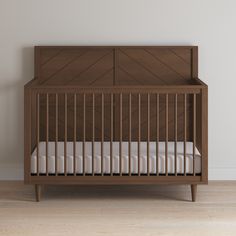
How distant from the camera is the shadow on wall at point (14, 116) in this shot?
193 inches

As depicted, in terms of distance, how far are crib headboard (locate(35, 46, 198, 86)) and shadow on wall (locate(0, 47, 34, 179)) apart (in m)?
0.14

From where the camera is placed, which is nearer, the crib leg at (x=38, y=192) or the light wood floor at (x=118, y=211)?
the light wood floor at (x=118, y=211)

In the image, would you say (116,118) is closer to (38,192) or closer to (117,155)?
(117,155)

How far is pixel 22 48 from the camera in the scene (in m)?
4.89

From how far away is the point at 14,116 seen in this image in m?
4.95

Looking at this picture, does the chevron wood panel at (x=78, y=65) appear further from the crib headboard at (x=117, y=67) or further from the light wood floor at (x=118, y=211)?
the light wood floor at (x=118, y=211)

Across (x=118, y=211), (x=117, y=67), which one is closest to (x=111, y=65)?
(x=117, y=67)

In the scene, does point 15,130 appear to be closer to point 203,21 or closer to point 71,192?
point 71,192

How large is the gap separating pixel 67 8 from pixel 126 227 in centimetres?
193

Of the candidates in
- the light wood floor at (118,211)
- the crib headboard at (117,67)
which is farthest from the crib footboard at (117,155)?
the crib headboard at (117,67)

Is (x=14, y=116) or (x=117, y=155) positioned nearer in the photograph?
(x=117, y=155)

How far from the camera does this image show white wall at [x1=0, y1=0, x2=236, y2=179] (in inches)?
192

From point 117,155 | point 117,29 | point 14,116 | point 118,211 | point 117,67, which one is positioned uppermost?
point 117,29

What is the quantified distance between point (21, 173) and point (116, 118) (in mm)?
864
